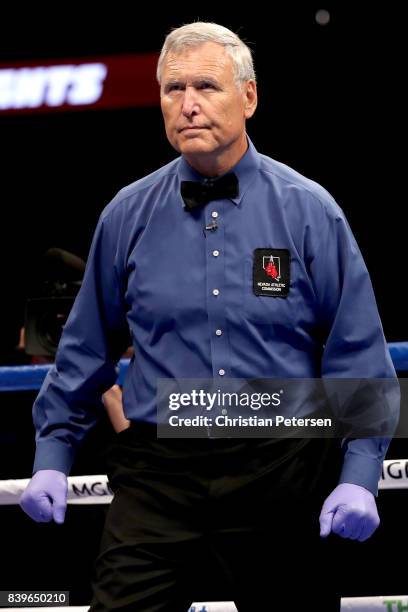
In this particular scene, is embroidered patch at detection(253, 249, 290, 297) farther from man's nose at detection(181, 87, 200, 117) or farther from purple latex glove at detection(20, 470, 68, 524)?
purple latex glove at detection(20, 470, 68, 524)

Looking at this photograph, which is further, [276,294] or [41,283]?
[41,283]

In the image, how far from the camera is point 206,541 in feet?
5.50

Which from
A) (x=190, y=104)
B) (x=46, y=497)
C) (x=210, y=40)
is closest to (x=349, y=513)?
(x=46, y=497)

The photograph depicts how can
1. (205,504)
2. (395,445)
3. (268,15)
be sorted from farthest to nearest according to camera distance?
(268,15)
(395,445)
(205,504)

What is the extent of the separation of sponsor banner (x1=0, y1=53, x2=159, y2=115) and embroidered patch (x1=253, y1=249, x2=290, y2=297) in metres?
3.92

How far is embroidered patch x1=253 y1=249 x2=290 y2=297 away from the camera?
5.67 ft

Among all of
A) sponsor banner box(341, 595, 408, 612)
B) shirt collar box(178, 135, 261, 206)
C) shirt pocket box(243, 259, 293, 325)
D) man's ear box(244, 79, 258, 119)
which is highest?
man's ear box(244, 79, 258, 119)

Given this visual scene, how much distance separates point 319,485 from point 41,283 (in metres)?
1.86

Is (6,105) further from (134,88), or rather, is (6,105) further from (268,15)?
(268,15)

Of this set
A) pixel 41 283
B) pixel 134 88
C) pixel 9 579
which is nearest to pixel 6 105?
pixel 134 88

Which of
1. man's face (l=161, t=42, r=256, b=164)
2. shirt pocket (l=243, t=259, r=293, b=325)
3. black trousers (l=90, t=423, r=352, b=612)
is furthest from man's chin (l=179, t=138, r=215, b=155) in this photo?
black trousers (l=90, t=423, r=352, b=612)

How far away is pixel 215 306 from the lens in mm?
1729

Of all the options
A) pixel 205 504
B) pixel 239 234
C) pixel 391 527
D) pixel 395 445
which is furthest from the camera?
pixel 395 445

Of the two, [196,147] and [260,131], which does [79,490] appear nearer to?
[196,147]
